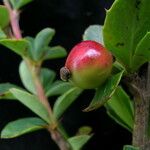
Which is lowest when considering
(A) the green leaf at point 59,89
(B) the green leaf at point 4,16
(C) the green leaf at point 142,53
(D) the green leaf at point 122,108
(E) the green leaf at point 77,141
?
(E) the green leaf at point 77,141

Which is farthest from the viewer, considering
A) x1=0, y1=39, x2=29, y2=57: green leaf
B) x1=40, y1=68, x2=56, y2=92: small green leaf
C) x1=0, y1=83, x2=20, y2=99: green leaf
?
x1=40, y1=68, x2=56, y2=92: small green leaf

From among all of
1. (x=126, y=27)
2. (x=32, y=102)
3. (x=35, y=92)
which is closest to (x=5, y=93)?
(x=32, y=102)

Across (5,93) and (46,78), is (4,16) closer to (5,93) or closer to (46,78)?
(5,93)

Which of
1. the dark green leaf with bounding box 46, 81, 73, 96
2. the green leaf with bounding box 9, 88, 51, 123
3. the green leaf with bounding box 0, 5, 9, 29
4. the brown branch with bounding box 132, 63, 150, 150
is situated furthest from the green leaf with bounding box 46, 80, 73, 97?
the brown branch with bounding box 132, 63, 150, 150

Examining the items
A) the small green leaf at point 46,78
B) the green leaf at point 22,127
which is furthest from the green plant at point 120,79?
the small green leaf at point 46,78

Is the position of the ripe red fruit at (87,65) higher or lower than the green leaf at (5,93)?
higher

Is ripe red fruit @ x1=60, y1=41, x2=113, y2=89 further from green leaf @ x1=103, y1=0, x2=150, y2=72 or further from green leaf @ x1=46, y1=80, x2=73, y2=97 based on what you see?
green leaf @ x1=46, y1=80, x2=73, y2=97

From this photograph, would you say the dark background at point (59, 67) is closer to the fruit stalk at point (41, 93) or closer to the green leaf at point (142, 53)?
the fruit stalk at point (41, 93)
